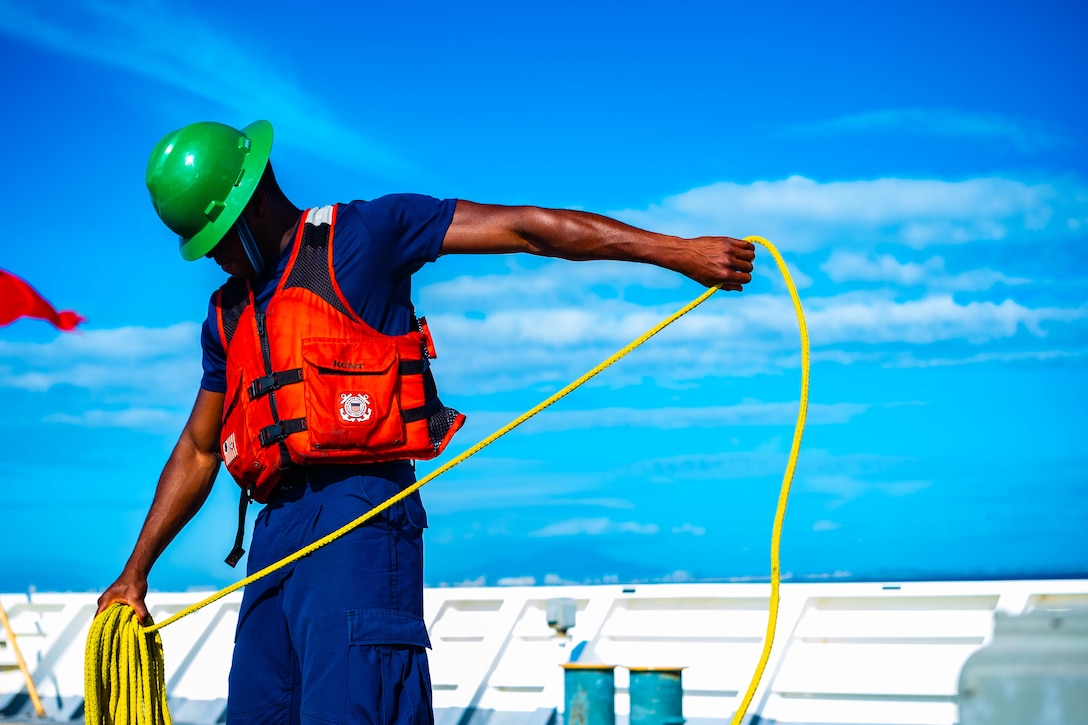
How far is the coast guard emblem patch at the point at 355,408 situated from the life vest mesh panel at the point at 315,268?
0.22m

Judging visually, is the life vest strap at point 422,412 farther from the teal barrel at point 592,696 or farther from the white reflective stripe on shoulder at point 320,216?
the teal barrel at point 592,696

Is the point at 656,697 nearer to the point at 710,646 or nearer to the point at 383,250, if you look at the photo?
the point at 710,646

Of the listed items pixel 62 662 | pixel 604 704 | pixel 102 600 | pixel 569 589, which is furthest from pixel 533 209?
pixel 62 662

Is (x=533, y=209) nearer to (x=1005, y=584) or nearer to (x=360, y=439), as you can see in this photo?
(x=360, y=439)

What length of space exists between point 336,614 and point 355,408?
511 millimetres

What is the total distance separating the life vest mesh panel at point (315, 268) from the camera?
297 cm

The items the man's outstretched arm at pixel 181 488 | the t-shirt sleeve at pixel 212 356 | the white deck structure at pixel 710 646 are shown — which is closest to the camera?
the t-shirt sleeve at pixel 212 356

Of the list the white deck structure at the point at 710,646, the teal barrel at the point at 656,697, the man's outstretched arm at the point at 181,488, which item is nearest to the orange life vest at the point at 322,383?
the man's outstretched arm at the point at 181,488

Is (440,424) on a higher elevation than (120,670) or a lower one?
higher

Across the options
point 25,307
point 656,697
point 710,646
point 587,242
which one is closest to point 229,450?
point 587,242

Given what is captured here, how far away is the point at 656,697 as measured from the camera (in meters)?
5.16

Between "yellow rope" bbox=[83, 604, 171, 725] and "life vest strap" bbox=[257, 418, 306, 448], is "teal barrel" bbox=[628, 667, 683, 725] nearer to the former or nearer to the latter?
"yellow rope" bbox=[83, 604, 171, 725]

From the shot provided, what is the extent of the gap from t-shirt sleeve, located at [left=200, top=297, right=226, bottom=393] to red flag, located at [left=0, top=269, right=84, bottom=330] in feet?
20.1

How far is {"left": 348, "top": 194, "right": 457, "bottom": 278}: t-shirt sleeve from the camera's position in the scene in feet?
9.82
